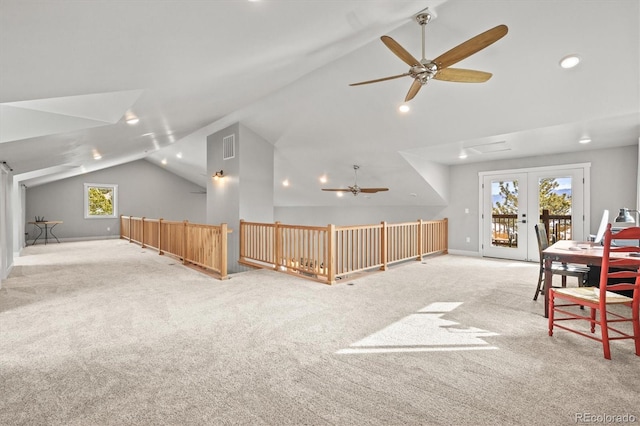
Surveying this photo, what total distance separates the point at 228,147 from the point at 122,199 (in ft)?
24.1

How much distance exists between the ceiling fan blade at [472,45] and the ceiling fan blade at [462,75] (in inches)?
4.3

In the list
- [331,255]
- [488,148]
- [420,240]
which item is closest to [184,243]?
[331,255]

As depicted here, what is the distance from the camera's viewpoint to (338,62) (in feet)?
14.1

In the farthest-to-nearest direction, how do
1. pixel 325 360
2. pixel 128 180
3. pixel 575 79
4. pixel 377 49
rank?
pixel 128 180 → pixel 377 49 → pixel 575 79 → pixel 325 360

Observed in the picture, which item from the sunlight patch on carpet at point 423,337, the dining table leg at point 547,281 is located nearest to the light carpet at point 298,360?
the sunlight patch on carpet at point 423,337

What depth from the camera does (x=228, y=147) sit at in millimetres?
7234

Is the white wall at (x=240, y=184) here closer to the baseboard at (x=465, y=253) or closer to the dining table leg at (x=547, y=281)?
the baseboard at (x=465, y=253)

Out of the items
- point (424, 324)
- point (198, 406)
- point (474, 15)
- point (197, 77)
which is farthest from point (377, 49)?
point (198, 406)

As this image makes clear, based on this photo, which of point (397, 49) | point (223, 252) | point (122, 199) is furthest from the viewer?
point (122, 199)

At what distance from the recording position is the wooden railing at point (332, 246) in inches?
201

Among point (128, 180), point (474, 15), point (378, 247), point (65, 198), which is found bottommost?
point (378, 247)

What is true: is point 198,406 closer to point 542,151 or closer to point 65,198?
point 542,151

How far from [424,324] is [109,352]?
2951 millimetres

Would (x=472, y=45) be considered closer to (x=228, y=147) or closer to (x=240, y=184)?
(x=240, y=184)
